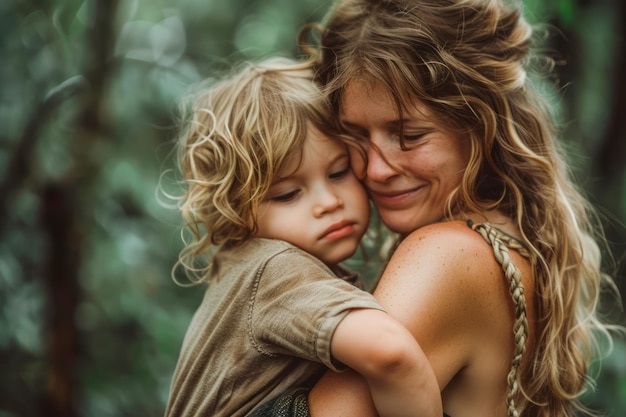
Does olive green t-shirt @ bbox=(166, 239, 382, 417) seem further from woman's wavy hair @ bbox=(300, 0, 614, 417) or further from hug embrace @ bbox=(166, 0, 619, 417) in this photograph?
woman's wavy hair @ bbox=(300, 0, 614, 417)

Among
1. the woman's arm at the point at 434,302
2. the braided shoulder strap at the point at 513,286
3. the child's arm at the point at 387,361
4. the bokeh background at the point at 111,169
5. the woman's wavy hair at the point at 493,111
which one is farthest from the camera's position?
the bokeh background at the point at 111,169

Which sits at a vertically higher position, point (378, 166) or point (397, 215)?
point (378, 166)

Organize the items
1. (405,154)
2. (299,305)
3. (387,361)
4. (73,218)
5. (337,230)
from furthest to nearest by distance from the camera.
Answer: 1. (73,218)
2. (337,230)
3. (405,154)
4. (299,305)
5. (387,361)

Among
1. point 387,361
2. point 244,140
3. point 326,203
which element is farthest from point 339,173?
point 387,361

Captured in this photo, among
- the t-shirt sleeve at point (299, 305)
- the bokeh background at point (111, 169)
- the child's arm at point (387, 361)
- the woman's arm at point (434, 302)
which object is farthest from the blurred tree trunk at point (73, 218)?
the child's arm at point (387, 361)

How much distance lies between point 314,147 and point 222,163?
0.82 ft

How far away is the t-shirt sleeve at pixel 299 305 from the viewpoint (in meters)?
1.52

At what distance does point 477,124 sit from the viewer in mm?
1862

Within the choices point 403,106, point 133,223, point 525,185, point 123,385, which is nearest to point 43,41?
point 133,223

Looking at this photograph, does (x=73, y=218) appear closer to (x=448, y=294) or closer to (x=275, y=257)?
(x=275, y=257)

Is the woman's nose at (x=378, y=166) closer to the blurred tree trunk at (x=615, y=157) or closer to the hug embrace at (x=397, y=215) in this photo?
the hug embrace at (x=397, y=215)

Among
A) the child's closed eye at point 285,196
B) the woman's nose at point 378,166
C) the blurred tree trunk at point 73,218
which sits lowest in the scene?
the blurred tree trunk at point 73,218

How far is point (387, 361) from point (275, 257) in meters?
0.42

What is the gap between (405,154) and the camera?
183 cm
